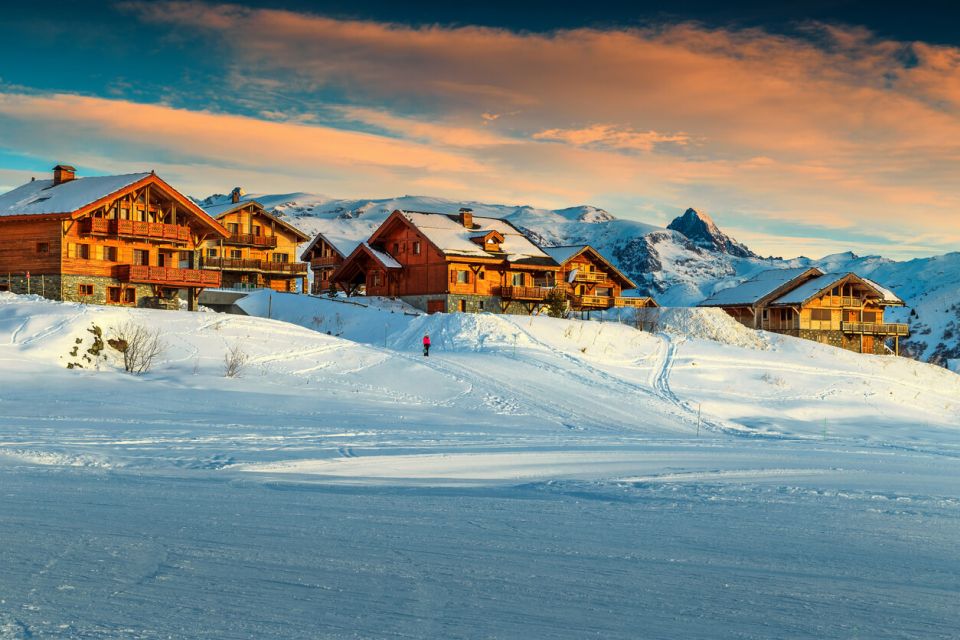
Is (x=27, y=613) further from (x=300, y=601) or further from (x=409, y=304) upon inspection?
(x=409, y=304)

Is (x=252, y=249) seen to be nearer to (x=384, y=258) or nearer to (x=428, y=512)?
(x=384, y=258)

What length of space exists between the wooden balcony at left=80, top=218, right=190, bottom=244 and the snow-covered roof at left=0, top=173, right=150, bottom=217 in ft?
4.09

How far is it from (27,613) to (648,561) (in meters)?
4.96

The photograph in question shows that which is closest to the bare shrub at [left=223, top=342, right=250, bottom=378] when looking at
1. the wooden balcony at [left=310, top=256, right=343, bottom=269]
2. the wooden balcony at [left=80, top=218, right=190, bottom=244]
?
the wooden balcony at [left=80, top=218, right=190, bottom=244]

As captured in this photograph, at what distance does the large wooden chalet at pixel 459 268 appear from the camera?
2296 inches

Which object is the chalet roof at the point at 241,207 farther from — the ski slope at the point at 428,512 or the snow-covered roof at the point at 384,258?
the ski slope at the point at 428,512

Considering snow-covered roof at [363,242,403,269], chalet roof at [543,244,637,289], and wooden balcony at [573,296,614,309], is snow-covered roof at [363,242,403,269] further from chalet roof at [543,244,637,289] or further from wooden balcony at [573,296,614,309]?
wooden balcony at [573,296,614,309]

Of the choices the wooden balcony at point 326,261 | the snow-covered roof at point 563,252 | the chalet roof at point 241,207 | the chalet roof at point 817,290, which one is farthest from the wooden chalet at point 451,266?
the chalet roof at point 817,290

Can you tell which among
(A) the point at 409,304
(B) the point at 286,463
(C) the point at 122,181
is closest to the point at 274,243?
(A) the point at 409,304

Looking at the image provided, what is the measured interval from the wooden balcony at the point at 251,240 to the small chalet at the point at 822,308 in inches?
1513

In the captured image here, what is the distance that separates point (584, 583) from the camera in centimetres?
695

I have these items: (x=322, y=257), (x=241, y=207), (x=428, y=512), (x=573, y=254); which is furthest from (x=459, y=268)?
(x=428, y=512)

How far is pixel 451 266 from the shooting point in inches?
2277

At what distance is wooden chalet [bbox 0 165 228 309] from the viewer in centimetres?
4334
